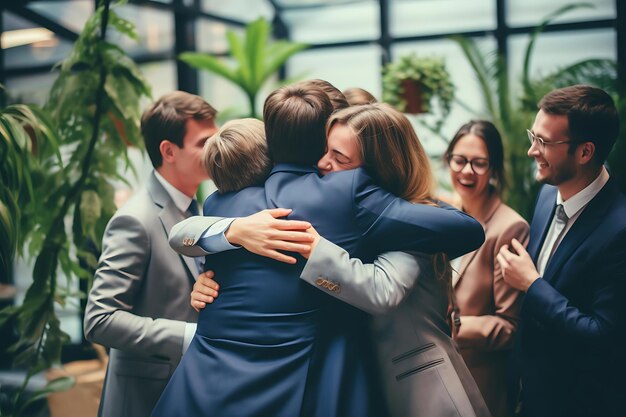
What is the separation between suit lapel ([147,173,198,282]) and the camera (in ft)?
6.91

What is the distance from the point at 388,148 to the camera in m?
1.73

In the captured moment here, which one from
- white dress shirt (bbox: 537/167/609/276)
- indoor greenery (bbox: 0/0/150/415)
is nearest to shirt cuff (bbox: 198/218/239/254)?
white dress shirt (bbox: 537/167/609/276)

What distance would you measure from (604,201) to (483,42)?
453 centimetres

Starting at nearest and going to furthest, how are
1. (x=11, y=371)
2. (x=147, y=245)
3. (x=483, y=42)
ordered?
1. (x=147, y=245)
2. (x=11, y=371)
3. (x=483, y=42)

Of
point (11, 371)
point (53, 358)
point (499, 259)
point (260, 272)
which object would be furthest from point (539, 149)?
point (11, 371)

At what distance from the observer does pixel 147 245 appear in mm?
2062

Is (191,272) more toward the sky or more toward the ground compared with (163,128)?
more toward the ground

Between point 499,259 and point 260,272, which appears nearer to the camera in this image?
point 260,272

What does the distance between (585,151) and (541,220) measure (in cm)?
32

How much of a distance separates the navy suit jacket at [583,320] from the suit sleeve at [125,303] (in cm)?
117

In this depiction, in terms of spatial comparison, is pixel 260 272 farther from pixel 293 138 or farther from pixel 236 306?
pixel 293 138

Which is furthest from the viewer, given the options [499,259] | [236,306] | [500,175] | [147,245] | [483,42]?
[483,42]

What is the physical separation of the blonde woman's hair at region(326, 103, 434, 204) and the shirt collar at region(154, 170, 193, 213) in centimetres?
72

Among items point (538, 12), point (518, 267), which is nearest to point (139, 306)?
point (518, 267)
